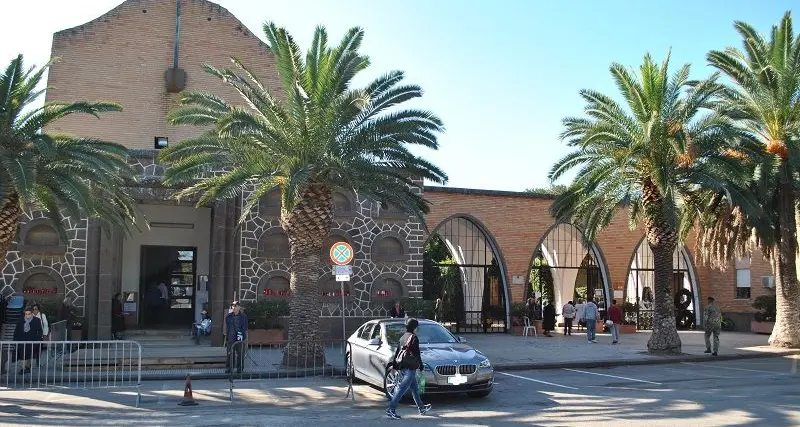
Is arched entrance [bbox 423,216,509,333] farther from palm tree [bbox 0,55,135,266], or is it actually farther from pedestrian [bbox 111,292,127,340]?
palm tree [bbox 0,55,135,266]

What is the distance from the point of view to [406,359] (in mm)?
11359

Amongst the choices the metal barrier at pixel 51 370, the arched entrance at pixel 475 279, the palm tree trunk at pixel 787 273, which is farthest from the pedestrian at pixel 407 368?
the arched entrance at pixel 475 279

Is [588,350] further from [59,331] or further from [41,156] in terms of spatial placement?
[41,156]

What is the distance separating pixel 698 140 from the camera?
2055cm

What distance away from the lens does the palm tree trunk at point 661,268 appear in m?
21.2

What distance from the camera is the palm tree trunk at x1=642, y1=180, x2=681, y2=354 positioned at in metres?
21.2

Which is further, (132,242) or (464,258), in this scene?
(464,258)

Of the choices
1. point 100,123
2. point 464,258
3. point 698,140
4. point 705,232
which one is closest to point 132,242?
point 100,123

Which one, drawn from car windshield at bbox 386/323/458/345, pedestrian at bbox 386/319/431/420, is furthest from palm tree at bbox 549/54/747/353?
pedestrian at bbox 386/319/431/420

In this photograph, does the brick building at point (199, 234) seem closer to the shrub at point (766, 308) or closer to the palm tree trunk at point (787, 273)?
the shrub at point (766, 308)

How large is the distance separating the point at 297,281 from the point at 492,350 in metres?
7.37

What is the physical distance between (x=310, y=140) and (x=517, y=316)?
1562 centimetres

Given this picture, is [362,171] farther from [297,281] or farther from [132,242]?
[132,242]

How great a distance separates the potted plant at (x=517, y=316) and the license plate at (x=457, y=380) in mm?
16945
